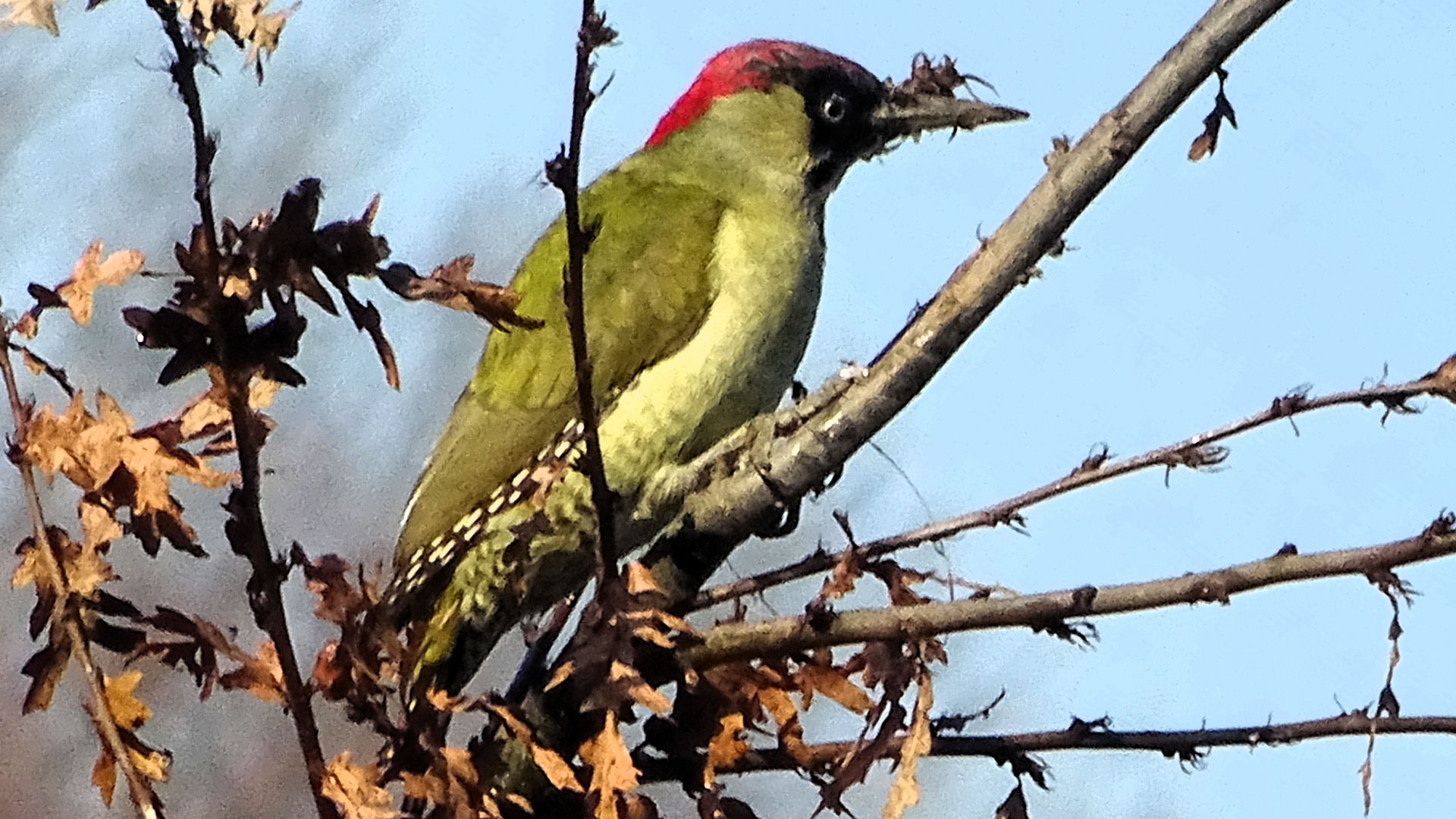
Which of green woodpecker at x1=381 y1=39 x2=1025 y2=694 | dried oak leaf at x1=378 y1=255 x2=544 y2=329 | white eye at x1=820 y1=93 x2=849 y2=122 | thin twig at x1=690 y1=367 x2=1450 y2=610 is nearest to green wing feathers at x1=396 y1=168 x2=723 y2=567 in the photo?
green woodpecker at x1=381 y1=39 x2=1025 y2=694

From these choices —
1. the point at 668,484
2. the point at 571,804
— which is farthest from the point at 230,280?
the point at 668,484

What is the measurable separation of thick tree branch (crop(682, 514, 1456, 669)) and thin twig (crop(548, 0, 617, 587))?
0.62ft

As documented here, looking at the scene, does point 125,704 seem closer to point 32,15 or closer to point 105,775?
point 105,775

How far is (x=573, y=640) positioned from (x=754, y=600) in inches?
18.9

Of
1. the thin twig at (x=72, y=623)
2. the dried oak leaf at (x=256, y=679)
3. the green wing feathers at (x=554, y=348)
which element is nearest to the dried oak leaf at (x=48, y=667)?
the thin twig at (x=72, y=623)

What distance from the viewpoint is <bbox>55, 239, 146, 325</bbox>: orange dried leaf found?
1031 millimetres

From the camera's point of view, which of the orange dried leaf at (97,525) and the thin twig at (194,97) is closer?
the thin twig at (194,97)

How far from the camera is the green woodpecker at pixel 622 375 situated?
1.90m

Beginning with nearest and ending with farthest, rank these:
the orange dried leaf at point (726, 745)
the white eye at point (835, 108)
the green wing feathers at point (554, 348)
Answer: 1. the orange dried leaf at point (726, 745)
2. the green wing feathers at point (554, 348)
3. the white eye at point (835, 108)

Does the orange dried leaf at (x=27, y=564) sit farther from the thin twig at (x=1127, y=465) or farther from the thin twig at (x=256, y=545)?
the thin twig at (x=1127, y=465)

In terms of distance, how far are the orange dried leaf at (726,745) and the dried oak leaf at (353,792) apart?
1.05ft

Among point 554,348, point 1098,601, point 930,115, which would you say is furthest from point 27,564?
point 930,115

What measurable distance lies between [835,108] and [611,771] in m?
1.66

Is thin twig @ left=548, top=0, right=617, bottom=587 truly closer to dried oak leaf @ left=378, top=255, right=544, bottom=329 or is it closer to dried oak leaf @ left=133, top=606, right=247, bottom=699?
dried oak leaf @ left=378, top=255, right=544, bottom=329
